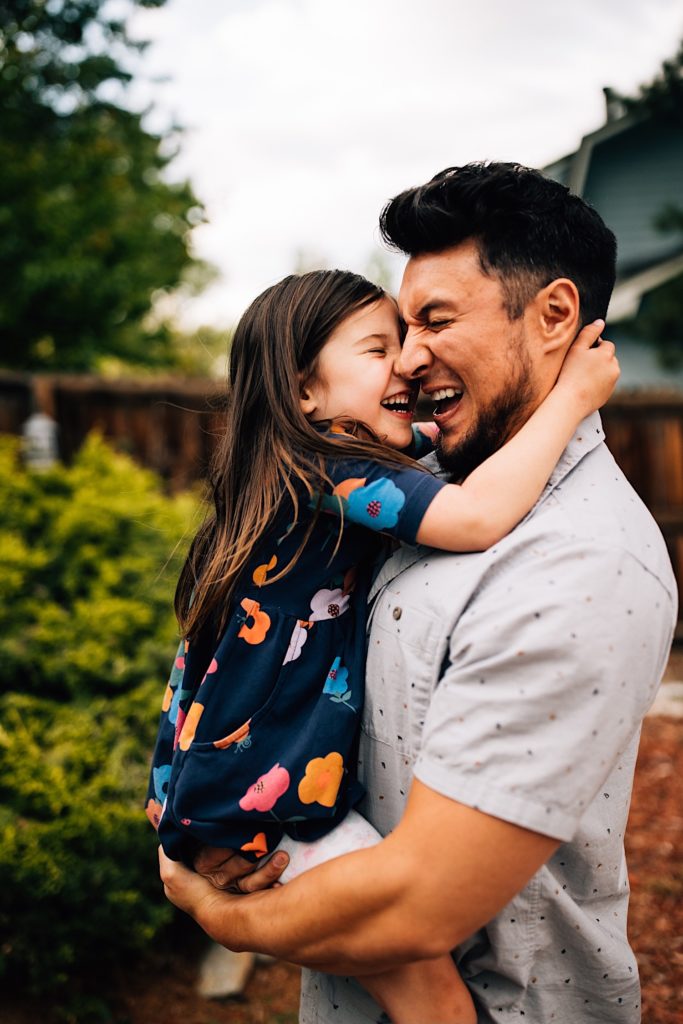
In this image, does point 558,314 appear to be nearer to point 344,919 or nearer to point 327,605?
point 327,605

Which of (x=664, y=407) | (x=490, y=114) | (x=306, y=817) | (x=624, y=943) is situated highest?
(x=490, y=114)

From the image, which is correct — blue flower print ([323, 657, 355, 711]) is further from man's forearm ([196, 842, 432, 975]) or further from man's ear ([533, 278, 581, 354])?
man's ear ([533, 278, 581, 354])

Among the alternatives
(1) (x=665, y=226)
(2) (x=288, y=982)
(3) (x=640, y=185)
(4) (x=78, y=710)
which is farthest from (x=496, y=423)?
(1) (x=665, y=226)

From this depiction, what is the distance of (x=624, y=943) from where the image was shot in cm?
160

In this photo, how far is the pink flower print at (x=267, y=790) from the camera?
5.35 feet

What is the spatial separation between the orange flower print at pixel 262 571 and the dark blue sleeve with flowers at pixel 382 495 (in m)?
0.17

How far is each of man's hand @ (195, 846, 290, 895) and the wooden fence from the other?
7276 millimetres

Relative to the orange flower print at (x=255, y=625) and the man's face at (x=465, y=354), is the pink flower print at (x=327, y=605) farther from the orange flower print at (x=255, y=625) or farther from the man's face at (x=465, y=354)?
the man's face at (x=465, y=354)

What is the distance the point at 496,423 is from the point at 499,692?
80 centimetres

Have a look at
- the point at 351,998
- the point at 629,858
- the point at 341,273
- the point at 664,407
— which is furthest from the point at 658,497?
the point at 351,998

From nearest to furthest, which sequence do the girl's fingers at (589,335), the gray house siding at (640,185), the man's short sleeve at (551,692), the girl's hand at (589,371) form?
the man's short sleeve at (551,692)
the girl's hand at (589,371)
the girl's fingers at (589,335)
the gray house siding at (640,185)

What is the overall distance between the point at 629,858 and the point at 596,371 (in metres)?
3.60

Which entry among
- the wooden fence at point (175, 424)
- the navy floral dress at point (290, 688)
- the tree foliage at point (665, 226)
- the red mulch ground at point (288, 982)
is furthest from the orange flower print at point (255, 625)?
the wooden fence at point (175, 424)

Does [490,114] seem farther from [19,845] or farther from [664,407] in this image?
[19,845]
